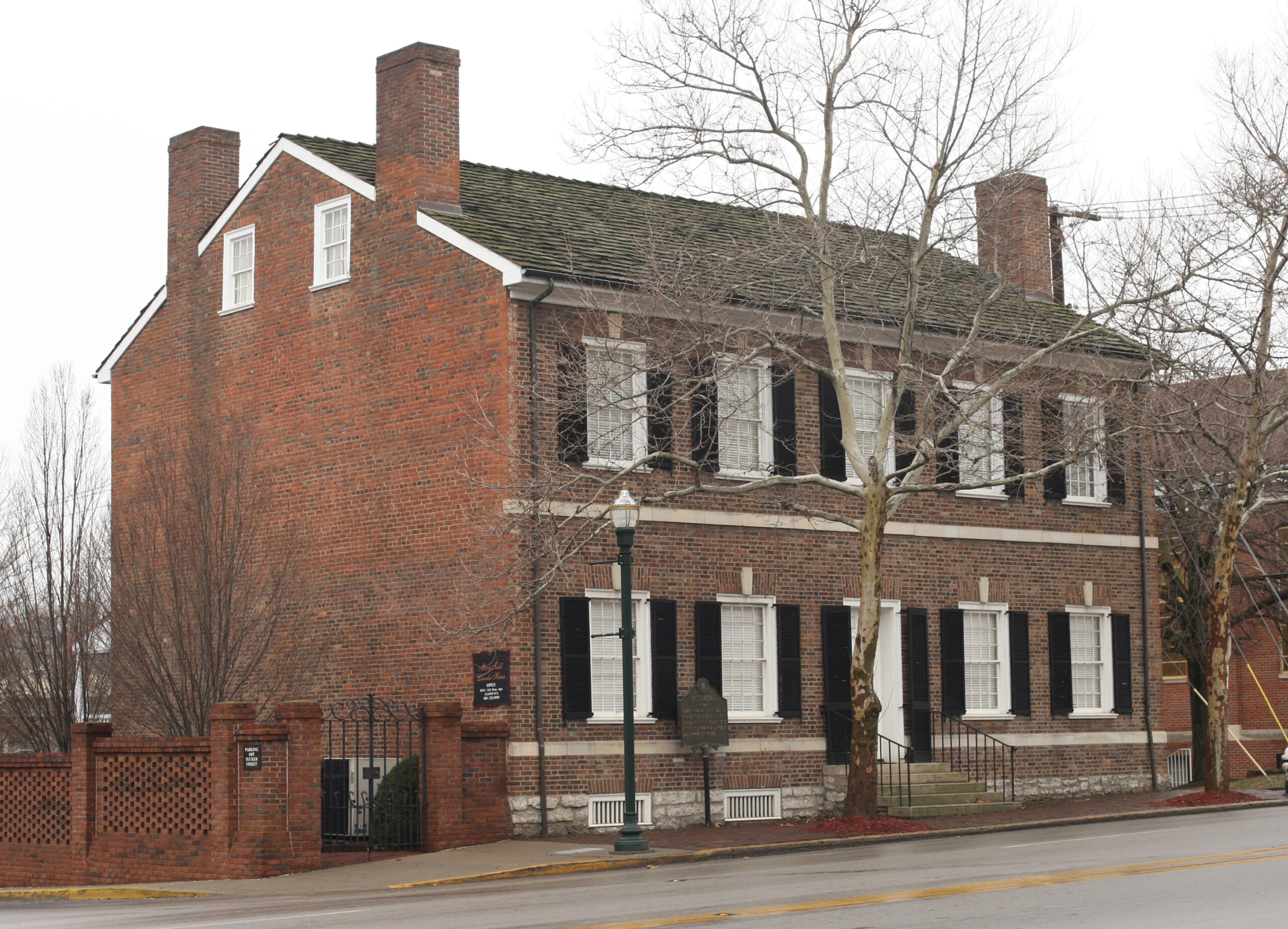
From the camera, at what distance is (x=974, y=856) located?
18.2m

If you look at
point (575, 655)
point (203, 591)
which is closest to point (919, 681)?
point (575, 655)

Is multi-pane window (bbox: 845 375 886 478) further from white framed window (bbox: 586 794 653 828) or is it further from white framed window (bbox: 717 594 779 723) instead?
white framed window (bbox: 586 794 653 828)

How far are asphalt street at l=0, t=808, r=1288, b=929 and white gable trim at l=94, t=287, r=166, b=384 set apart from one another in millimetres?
12469

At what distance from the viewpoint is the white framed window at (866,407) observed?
2662cm

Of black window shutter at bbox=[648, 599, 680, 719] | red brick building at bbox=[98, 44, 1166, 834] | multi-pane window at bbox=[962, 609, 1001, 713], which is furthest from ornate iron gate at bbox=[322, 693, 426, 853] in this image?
multi-pane window at bbox=[962, 609, 1001, 713]

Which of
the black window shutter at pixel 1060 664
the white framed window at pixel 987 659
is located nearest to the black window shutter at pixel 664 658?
the white framed window at pixel 987 659

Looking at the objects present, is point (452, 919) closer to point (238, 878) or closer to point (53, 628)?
A: point (238, 878)

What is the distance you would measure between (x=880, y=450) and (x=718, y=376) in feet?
8.51

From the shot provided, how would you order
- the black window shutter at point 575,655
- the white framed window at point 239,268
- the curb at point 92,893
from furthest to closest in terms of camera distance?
the white framed window at point 239,268 < the black window shutter at point 575,655 < the curb at point 92,893

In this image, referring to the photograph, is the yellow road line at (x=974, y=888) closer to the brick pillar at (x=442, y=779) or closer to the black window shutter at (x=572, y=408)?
the brick pillar at (x=442, y=779)

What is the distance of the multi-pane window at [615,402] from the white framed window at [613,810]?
4.51m

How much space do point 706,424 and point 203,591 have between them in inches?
290

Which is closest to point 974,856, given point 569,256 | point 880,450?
point 880,450

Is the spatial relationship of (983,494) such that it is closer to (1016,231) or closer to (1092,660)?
(1092,660)
